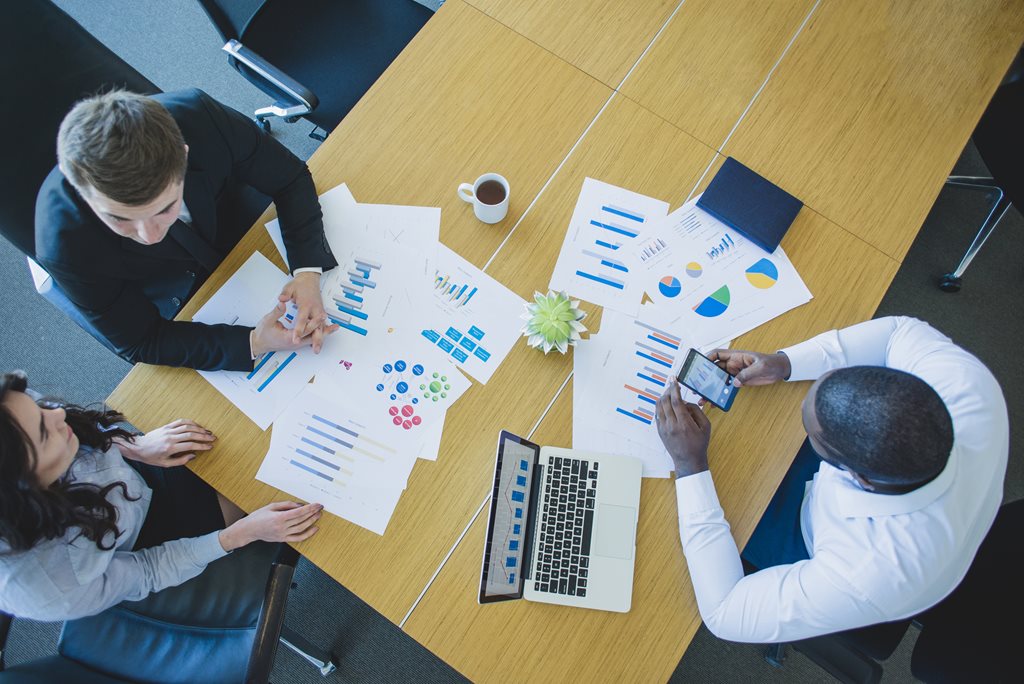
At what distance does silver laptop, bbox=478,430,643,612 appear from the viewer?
50.5 inches

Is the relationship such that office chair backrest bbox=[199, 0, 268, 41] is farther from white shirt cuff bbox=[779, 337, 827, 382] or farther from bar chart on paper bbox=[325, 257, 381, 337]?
white shirt cuff bbox=[779, 337, 827, 382]

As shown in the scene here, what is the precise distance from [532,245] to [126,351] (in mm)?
982

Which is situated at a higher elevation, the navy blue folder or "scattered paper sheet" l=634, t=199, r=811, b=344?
the navy blue folder

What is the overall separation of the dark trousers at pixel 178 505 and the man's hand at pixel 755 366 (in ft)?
4.26

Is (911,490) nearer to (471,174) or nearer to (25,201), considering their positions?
(471,174)

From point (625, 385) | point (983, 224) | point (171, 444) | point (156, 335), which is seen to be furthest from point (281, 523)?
point (983, 224)

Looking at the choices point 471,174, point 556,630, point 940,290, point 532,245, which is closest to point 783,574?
point 556,630

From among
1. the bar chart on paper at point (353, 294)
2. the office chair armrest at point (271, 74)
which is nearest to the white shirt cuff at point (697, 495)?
the bar chart on paper at point (353, 294)

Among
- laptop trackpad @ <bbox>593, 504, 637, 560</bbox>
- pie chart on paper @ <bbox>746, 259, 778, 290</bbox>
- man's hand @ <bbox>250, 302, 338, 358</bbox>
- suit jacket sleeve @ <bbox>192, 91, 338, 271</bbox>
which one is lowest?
man's hand @ <bbox>250, 302, 338, 358</bbox>

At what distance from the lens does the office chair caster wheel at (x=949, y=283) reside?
7.65 ft

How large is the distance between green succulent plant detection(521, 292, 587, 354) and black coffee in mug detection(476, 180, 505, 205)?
0.87 feet

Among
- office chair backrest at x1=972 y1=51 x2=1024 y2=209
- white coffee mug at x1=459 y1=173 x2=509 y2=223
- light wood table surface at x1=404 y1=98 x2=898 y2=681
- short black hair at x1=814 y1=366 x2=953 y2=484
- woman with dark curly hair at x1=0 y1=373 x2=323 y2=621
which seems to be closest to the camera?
short black hair at x1=814 y1=366 x2=953 y2=484

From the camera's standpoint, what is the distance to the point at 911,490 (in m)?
1.12

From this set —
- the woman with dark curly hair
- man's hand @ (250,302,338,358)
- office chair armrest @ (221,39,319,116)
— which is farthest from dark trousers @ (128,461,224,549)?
office chair armrest @ (221,39,319,116)
